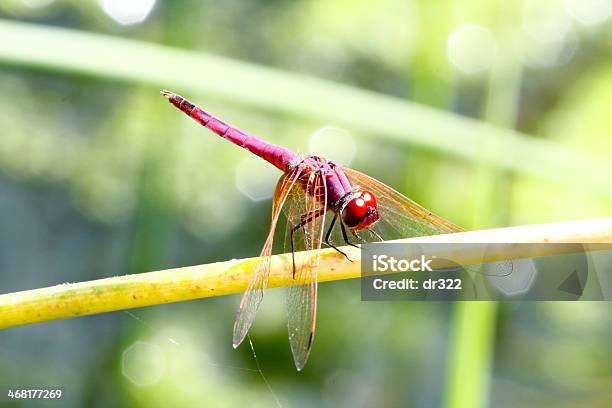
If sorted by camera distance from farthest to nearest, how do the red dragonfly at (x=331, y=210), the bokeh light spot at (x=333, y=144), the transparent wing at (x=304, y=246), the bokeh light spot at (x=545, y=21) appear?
the bokeh light spot at (x=545, y=21) < the bokeh light spot at (x=333, y=144) < the red dragonfly at (x=331, y=210) < the transparent wing at (x=304, y=246)

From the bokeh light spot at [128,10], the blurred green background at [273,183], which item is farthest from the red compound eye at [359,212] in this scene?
the bokeh light spot at [128,10]

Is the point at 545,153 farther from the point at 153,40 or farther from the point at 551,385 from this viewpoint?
the point at 153,40

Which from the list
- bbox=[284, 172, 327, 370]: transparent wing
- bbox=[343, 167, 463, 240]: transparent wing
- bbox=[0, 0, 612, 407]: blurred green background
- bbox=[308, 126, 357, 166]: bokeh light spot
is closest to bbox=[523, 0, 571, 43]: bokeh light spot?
bbox=[0, 0, 612, 407]: blurred green background

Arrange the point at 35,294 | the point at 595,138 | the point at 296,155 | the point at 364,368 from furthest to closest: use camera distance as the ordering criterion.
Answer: the point at 595,138 → the point at 364,368 → the point at 296,155 → the point at 35,294

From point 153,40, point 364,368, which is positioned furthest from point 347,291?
point 153,40

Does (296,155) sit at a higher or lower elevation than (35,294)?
higher

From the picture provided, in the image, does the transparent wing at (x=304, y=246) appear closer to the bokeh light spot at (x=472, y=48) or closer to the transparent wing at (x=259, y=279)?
the transparent wing at (x=259, y=279)

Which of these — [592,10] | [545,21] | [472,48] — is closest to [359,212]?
[472,48]
